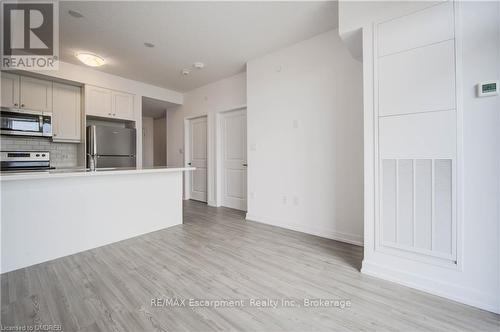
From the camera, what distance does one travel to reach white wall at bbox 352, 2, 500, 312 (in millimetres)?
1562

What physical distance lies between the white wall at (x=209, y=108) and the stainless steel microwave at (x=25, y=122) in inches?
103

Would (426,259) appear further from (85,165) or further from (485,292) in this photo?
(85,165)

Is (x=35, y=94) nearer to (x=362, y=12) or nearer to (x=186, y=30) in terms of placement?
(x=186, y=30)

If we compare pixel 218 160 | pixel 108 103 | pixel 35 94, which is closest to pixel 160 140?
pixel 108 103

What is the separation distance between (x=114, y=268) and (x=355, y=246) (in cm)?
268

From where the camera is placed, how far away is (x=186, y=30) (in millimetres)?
2898

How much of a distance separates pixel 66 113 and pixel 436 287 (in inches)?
226

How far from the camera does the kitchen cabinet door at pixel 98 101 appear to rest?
4.14 m

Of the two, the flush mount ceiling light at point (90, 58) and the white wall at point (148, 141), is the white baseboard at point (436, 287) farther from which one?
the white wall at point (148, 141)

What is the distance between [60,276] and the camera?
1989 millimetres

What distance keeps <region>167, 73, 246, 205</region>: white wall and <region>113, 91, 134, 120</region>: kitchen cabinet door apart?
4.18 feet

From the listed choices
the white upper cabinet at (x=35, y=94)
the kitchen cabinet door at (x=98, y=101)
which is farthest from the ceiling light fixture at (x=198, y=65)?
the white upper cabinet at (x=35, y=94)

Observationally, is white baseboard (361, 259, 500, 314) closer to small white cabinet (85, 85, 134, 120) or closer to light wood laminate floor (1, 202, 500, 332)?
light wood laminate floor (1, 202, 500, 332)

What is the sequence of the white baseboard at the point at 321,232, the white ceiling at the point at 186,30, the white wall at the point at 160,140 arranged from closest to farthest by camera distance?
the white ceiling at the point at 186,30, the white baseboard at the point at 321,232, the white wall at the point at 160,140
